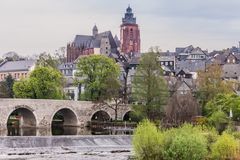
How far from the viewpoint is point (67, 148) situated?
49.8 metres

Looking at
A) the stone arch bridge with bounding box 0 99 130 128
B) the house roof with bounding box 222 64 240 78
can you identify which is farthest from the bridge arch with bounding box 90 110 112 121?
the house roof with bounding box 222 64 240 78

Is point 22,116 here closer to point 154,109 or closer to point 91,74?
point 91,74

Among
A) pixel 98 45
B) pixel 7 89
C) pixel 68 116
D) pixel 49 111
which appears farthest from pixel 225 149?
pixel 98 45

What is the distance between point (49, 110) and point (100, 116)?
9467 mm

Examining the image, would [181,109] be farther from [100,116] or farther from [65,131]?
[100,116]

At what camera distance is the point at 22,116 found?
7806cm

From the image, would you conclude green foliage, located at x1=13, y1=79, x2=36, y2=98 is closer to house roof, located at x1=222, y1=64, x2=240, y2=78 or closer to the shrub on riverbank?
house roof, located at x1=222, y1=64, x2=240, y2=78

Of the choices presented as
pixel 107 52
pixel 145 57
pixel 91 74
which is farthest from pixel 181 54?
pixel 145 57

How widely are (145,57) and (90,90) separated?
14.0 metres

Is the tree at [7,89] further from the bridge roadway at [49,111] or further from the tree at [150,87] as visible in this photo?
the tree at [150,87]

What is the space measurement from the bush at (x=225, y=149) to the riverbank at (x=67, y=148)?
9.48 m

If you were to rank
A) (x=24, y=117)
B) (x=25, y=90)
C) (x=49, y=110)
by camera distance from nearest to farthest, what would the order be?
(x=49, y=110) < (x=24, y=117) < (x=25, y=90)

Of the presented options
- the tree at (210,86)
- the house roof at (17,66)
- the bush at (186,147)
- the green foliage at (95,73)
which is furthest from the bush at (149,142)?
the house roof at (17,66)

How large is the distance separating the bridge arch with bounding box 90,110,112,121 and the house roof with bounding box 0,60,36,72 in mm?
48270
